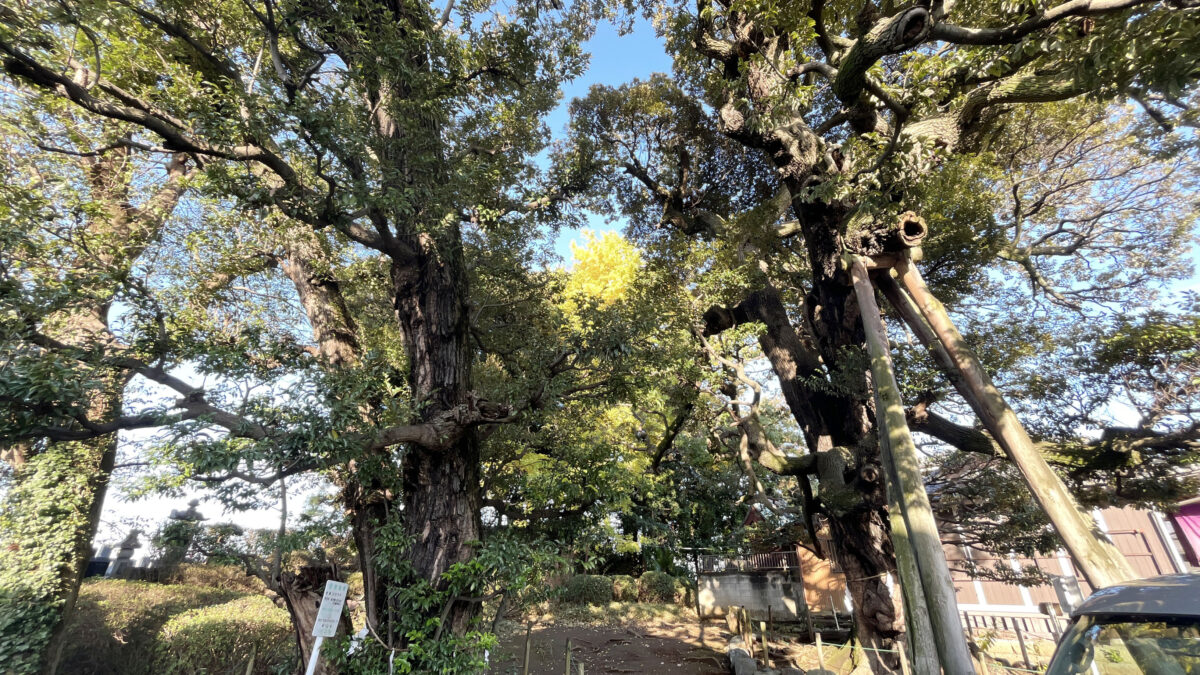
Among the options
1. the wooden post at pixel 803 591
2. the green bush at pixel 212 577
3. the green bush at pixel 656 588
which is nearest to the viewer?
the green bush at pixel 212 577

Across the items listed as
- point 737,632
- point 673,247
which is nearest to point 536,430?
point 673,247

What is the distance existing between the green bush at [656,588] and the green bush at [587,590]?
1.28 metres

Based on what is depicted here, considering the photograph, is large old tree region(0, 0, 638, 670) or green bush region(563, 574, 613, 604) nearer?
large old tree region(0, 0, 638, 670)

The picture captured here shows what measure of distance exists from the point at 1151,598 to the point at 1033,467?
2.46 ft

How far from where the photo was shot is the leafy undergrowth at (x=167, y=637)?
18.6 feet

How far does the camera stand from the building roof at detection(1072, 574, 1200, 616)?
6.86ft

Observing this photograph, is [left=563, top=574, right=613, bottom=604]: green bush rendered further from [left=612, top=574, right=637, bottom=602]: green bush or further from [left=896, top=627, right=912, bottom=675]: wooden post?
[left=896, top=627, right=912, bottom=675]: wooden post

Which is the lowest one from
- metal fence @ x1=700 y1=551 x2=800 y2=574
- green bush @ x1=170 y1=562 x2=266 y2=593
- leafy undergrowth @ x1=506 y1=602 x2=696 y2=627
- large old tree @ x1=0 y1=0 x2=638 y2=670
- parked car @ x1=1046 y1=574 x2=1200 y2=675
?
leafy undergrowth @ x1=506 y1=602 x2=696 y2=627

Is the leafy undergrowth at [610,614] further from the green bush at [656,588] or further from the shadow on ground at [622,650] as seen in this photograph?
the green bush at [656,588]

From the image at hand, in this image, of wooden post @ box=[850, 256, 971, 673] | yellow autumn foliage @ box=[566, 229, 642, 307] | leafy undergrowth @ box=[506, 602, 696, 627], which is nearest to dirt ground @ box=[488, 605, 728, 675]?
leafy undergrowth @ box=[506, 602, 696, 627]

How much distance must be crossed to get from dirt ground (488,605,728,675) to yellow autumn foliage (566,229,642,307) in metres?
8.23

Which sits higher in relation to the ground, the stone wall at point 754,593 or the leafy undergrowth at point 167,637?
the leafy undergrowth at point 167,637

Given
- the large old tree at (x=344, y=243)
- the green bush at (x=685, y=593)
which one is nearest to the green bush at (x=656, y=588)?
the green bush at (x=685, y=593)

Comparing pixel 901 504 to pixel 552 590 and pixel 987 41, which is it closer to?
pixel 987 41
